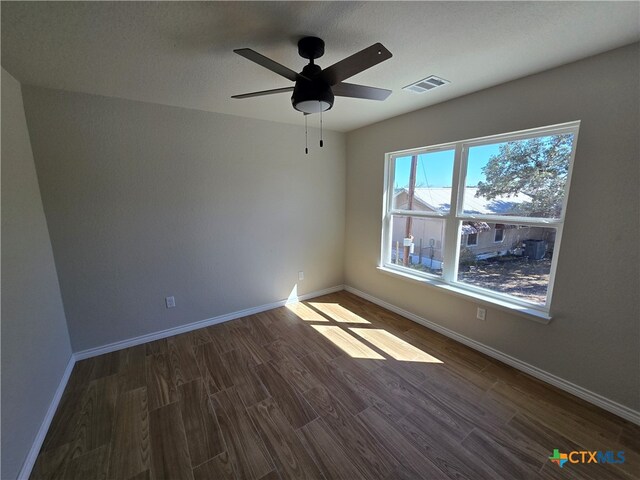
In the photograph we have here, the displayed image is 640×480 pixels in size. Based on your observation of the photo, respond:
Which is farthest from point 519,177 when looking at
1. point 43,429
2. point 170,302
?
point 43,429

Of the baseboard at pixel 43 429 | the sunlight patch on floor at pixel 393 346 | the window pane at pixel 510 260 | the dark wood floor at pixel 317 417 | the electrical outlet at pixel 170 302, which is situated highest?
the window pane at pixel 510 260

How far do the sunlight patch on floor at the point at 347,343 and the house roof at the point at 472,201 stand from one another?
1683 mm

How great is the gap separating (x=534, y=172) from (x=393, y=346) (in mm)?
1983

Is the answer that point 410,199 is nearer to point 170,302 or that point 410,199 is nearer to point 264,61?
point 264,61

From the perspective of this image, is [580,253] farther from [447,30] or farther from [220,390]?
[220,390]

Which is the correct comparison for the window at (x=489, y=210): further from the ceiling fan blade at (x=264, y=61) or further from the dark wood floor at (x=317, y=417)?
the ceiling fan blade at (x=264, y=61)

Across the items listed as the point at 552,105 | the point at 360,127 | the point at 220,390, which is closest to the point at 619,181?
the point at 552,105

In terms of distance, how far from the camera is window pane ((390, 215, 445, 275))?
2.87 metres

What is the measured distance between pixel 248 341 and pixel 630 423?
9.78 ft

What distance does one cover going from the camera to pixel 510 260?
7.44 feet

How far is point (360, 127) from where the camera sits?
11.4 feet

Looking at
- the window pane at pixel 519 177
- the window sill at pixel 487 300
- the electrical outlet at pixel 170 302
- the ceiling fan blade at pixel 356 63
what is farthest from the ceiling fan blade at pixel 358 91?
the electrical outlet at pixel 170 302

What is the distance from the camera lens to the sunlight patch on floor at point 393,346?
7.75ft

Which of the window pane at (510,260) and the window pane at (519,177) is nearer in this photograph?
the window pane at (519,177)
